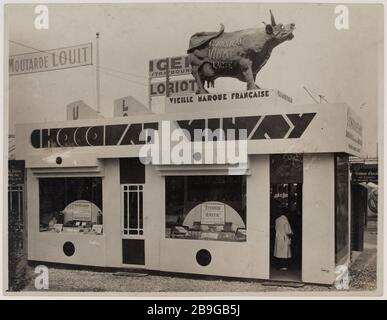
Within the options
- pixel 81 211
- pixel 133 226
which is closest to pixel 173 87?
pixel 133 226

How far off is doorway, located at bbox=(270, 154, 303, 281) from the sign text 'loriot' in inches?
14.6

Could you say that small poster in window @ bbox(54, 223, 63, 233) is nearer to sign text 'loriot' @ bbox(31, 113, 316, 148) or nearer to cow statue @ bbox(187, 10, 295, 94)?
sign text 'loriot' @ bbox(31, 113, 316, 148)

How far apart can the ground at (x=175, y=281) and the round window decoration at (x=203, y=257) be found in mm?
192

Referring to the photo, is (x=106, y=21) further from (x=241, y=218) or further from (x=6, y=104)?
(x=241, y=218)

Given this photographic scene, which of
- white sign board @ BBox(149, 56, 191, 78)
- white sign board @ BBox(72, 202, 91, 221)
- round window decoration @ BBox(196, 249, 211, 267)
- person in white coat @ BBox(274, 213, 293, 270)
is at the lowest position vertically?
round window decoration @ BBox(196, 249, 211, 267)

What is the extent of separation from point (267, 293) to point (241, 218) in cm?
104

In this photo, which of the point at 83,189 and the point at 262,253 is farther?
the point at 83,189

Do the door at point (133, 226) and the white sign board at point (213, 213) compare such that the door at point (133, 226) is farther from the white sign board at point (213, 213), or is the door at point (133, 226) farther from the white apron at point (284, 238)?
the white apron at point (284, 238)

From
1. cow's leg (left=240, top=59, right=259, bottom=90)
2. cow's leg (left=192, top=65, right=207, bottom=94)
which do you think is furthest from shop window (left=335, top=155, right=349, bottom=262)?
cow's leg (left=192, top=65, right=207, bottom=94)

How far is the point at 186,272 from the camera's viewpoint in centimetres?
657

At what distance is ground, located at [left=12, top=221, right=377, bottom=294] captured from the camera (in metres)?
6.22

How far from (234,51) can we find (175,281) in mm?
3276
